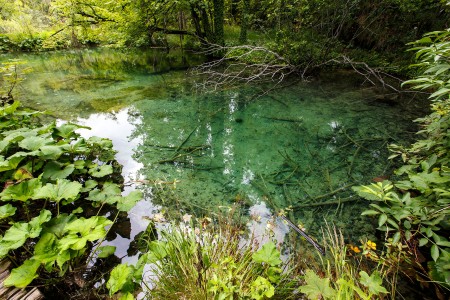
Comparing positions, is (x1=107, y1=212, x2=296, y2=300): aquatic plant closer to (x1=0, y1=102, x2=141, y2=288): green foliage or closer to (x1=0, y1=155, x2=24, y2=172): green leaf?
(x1=0, y1=102, x2=141, y2=288): green foliage

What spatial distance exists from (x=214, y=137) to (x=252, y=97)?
250 centimetres

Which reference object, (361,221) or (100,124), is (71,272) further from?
(100,124)

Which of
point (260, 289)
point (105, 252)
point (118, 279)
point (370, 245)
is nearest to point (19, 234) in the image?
point (105, 252)

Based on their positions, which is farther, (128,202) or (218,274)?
(128,202)

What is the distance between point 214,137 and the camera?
4.36 meters

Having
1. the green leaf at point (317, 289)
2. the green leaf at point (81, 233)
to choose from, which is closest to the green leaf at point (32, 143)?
the green leaf at point (81, 233)

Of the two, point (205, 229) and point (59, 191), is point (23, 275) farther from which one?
point (205, 229)

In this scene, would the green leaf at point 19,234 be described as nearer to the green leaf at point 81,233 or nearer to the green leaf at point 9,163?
the green leaf at point 81,233

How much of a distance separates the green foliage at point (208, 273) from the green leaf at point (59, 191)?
78 centimetres

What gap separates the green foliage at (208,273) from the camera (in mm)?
1406

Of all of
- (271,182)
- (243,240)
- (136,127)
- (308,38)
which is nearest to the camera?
(243,240)

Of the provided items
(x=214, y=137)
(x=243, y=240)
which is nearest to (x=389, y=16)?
(x=214, y=137)

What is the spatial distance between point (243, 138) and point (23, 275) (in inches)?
138

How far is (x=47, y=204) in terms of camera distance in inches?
90.8
